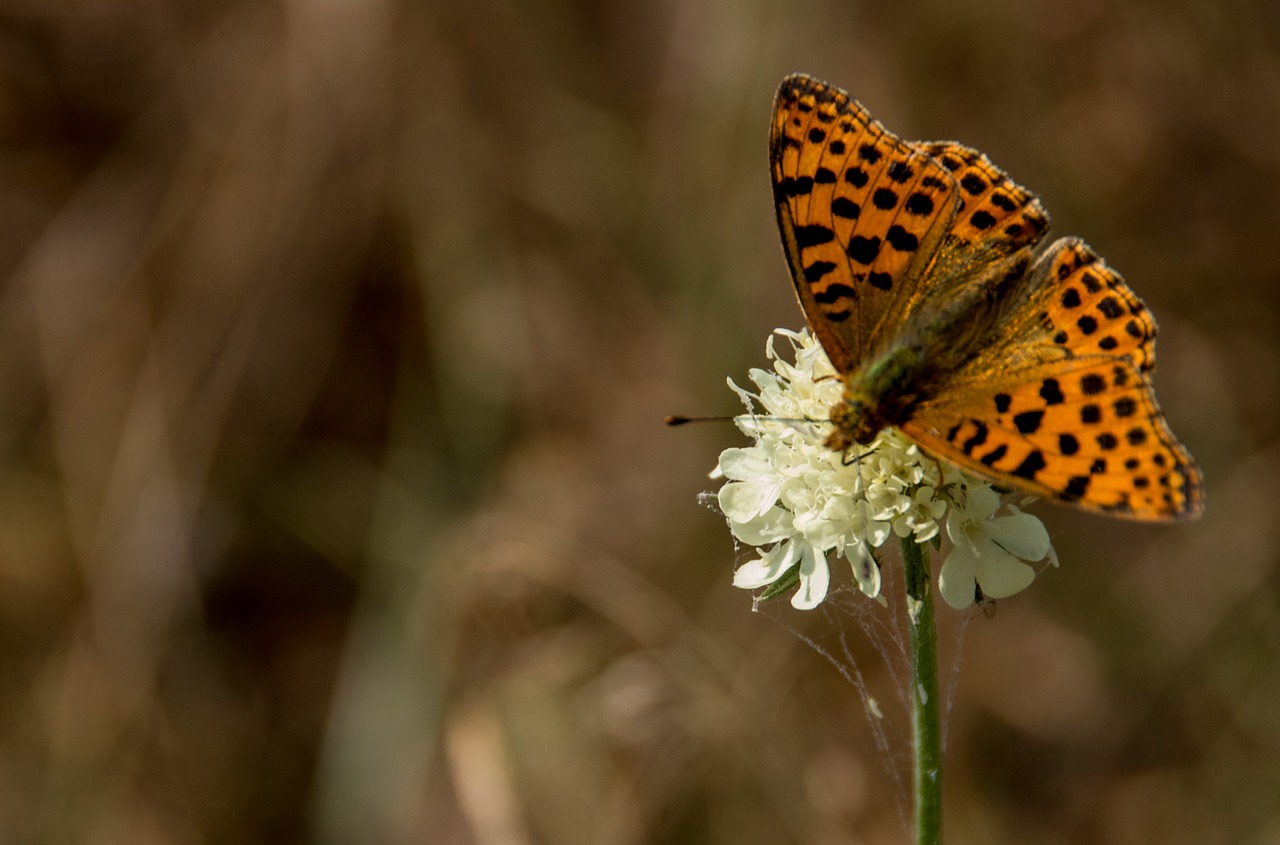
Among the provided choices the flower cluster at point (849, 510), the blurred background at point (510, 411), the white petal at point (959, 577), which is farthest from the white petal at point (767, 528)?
the blurred background at point (510, 411)

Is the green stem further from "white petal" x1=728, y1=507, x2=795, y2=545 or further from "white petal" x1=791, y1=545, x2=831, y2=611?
"white petal" x1=728, y1=507, x2=795, y2=545

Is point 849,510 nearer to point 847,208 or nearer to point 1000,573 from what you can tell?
point 1000,573

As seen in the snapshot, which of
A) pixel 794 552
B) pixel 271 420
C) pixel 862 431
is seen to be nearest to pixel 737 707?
pixel 794 552

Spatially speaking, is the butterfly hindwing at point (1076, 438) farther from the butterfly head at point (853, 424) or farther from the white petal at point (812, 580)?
the white petal at point (812, 580)

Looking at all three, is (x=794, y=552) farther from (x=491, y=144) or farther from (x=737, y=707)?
(x=491, y=144)

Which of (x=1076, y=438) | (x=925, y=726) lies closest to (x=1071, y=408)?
(x=1076, y=438)
